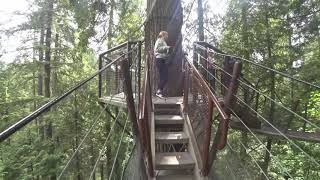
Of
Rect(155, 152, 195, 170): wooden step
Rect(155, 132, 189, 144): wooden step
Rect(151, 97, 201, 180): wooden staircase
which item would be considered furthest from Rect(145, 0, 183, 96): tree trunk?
Rect(155, 152, 195, 170): wooden step

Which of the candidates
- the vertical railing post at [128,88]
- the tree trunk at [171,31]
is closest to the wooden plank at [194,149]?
the vertical railing post at [128,88]

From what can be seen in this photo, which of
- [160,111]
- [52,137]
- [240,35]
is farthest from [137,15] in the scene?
[160,111]

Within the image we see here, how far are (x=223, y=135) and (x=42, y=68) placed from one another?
12659mm

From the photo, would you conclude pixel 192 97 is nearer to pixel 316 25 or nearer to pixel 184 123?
pixel 184 123

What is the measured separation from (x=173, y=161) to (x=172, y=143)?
0.62 meters

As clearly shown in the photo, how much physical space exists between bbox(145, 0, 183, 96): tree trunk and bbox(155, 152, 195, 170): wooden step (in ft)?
10.1

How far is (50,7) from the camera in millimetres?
14531

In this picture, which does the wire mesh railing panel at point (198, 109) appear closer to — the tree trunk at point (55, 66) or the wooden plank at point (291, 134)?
the wooden plank at point (291, 134)

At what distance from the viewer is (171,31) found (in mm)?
8172

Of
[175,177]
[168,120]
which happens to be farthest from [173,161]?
[168,120]

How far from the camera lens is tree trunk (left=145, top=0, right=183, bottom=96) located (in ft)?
26.5

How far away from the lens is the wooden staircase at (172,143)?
472cm

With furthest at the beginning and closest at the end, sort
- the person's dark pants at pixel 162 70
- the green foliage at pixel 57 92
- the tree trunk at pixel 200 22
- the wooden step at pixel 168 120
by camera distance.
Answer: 1. the tree trunk at pixel 200 22
2. the green foliage at pixel 57 92
3. the person's dark pants at pixel 162 70
4. the wooden step at pixel 168 120

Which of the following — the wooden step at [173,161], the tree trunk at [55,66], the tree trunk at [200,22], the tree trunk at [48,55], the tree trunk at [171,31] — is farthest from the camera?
the tree trunk at [55,66]
